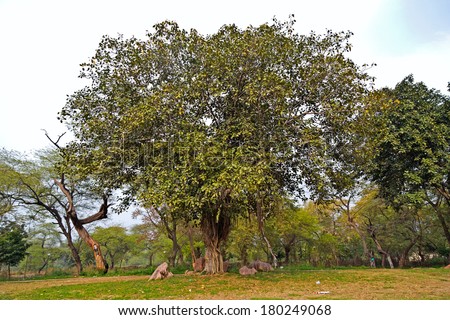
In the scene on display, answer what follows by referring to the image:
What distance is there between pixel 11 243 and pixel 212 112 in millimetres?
28773

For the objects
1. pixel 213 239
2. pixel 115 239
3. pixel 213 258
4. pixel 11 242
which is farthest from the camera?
pixel 115 239

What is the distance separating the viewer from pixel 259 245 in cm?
3975

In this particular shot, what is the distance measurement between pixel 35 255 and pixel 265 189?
4469 centimetres

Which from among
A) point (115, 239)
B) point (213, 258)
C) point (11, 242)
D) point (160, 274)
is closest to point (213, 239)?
point (213, 258)

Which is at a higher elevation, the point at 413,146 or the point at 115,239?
the point at 413,146

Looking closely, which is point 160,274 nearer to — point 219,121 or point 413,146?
point 219,121

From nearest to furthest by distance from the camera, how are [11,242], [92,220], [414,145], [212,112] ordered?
1. [212,112]
2. [414,145]
3. [92,220]
4. [11,242]

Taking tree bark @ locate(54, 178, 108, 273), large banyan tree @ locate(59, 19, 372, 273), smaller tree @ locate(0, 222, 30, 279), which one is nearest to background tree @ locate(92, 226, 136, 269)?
smaller tree @ locate(0, 222, 30, 279)

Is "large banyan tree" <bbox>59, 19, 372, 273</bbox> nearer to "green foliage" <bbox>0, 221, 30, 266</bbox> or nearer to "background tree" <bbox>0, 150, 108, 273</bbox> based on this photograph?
"background tree" <bbox>0, 150, 108, 273</bbox>

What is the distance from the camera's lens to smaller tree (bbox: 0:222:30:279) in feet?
105

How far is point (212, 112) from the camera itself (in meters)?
15.1

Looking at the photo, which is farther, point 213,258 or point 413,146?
point 413,146

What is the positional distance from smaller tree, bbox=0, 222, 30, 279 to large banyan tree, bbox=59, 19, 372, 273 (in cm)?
2217
